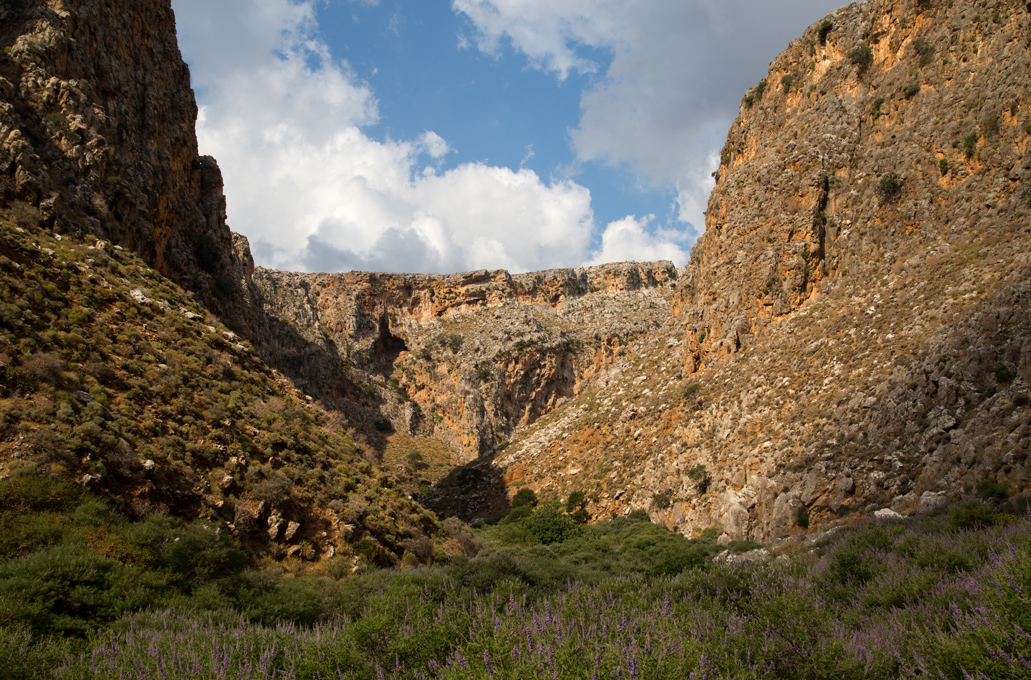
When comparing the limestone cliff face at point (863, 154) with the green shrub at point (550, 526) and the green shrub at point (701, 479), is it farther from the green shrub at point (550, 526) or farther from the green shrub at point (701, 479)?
the green shrub at point (550, 526)

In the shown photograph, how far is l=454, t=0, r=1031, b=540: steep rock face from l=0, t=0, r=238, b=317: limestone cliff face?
25242 mm

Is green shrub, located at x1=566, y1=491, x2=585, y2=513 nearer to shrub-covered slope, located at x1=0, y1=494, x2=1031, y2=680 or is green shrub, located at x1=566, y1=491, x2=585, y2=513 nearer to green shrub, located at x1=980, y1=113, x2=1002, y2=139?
shrub-covered slope, located at x1=0, y1=494, x2=1031, y2=680

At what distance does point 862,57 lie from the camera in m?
29.1

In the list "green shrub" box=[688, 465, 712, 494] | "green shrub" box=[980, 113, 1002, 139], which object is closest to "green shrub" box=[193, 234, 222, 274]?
"green shrub" box=[688, 465, 712, 494]

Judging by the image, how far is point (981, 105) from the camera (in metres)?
23.3

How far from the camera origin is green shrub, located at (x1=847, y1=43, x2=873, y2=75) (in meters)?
29.0

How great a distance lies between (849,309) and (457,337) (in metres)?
55.2

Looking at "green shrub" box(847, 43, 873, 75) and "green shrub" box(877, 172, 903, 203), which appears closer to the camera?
"green shrub" box(877, 172, 903, 203)

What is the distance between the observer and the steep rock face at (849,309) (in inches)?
647

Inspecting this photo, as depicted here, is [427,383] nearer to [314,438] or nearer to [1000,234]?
[314,438]

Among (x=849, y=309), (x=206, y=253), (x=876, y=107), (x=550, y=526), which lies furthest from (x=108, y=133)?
(x=876, y=107)

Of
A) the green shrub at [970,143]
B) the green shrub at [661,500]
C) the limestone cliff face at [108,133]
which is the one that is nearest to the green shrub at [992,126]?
the green shrub at [970,143]

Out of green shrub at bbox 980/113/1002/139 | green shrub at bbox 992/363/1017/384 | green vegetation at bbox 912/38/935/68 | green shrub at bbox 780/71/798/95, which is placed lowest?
green shrub at bbox 992/363/1017/384

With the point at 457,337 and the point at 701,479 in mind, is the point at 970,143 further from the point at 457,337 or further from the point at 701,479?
the point at 457,337
